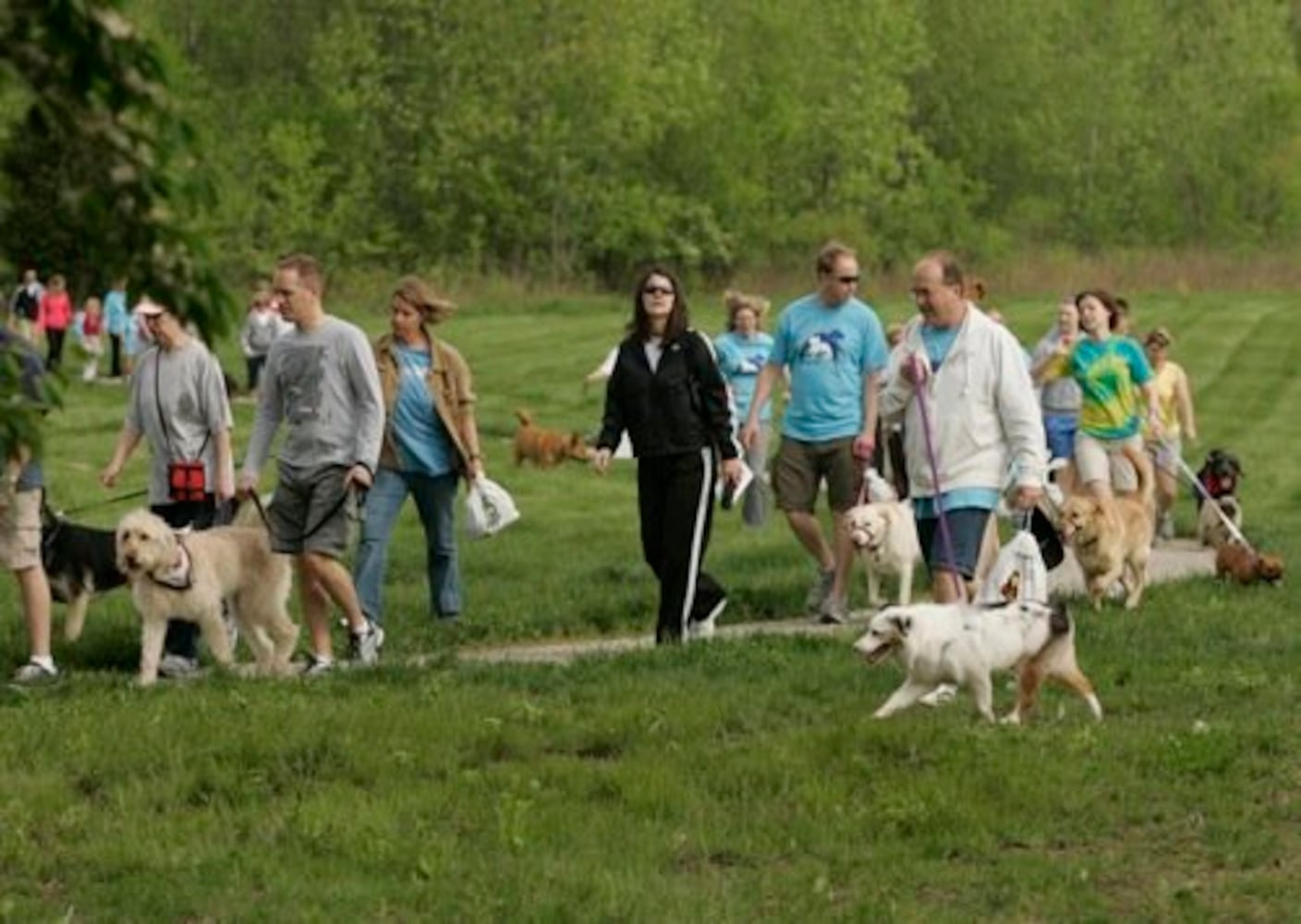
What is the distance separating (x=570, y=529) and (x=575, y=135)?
50.8 meters

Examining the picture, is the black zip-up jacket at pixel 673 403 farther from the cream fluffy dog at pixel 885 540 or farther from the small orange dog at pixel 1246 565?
the small orange dog at pixel 1246 565

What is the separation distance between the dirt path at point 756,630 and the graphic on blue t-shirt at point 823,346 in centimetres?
143

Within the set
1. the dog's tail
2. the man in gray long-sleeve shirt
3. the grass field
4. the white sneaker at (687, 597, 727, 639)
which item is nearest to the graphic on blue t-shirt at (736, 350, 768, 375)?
the dog's tail

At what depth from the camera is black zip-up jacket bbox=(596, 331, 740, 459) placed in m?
Result: 13.6

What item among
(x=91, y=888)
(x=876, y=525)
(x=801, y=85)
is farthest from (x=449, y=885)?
(x=801, y=85)

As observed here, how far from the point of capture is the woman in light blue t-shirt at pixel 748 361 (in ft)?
69.8

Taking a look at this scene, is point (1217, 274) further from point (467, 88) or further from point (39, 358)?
Answer: point (39, 358)

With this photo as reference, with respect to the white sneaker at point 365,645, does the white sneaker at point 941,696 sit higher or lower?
higher

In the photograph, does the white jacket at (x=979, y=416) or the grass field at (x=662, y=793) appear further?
the white jacket at (x=979, y=416)

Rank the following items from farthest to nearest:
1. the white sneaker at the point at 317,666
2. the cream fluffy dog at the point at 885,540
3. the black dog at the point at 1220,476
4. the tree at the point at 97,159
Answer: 1. the black dog at the point at 1220,476
2. the cream fluffy dog at the point at 885,540
3. the white sneaker at the point at 317,666
4. the tree at the point at 97,159

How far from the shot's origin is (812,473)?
1546 cm

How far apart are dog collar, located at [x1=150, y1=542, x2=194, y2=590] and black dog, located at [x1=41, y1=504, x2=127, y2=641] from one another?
6.34ft

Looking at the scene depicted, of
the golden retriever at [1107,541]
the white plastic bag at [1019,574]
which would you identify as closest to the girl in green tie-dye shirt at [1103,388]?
the golden retriever at [1107,541]

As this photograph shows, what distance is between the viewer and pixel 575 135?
235ft
